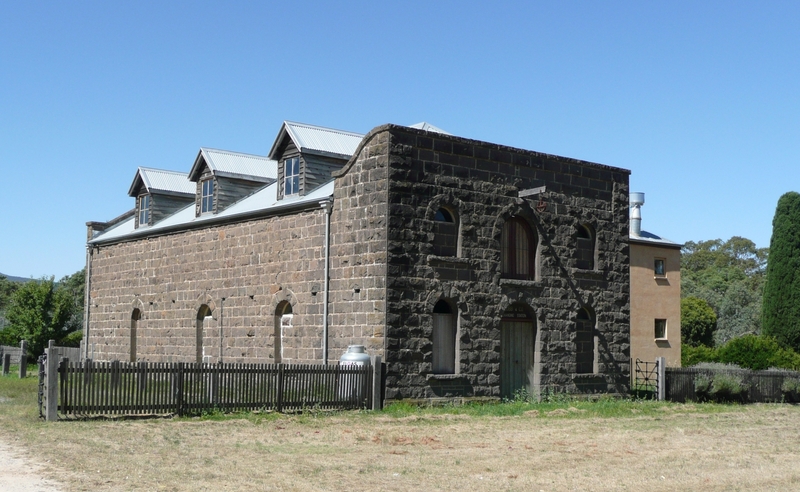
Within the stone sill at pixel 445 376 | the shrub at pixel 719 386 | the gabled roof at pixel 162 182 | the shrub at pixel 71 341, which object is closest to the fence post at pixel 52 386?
the stone sill at pixel 445 376

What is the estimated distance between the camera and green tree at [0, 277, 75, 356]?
45469 mm

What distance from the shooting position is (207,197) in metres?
30.0

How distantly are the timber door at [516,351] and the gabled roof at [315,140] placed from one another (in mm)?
6748

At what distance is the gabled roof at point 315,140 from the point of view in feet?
85.2

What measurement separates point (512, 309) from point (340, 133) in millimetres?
7906

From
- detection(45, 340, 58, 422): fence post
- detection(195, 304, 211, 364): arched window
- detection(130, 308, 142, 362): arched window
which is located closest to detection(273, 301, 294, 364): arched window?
detection(195, 304, 211, 364): arched window

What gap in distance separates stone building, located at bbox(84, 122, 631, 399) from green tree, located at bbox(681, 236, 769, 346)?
4541cm

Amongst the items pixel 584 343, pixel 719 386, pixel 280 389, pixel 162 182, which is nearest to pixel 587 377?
pixel 584 343

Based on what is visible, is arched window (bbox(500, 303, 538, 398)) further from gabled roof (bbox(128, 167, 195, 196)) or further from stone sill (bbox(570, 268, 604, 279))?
gabled roof (bbox(128, 167, 195, 196))

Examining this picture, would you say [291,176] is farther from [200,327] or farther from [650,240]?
[650,240]

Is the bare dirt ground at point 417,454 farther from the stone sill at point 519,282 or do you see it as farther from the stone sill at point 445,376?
the stone sill at point 519,282

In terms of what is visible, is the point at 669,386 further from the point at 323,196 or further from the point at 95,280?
the point at 95,280

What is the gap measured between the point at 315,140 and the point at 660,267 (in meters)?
22.9

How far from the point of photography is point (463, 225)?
2278 centimetres
